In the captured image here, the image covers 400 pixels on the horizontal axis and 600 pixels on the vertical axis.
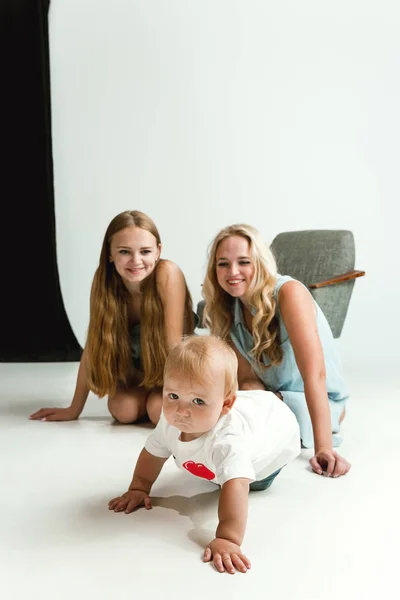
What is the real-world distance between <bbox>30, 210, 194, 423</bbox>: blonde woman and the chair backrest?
97 cm

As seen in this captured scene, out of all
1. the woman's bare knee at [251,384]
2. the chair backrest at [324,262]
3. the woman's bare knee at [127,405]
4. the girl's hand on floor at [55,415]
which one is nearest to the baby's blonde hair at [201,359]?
the woman's bare knee at [251,384]

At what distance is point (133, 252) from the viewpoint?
271 centimetres

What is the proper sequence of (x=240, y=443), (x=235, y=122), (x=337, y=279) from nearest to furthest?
(x=240, y=443) < (x=337, y=279) < (x=235, y=122)

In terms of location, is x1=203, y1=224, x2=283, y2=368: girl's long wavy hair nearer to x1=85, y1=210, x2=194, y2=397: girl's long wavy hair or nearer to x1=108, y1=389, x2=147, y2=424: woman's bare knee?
x1=85, y1=210, x2=194, y2=397: girl's long wavy hair

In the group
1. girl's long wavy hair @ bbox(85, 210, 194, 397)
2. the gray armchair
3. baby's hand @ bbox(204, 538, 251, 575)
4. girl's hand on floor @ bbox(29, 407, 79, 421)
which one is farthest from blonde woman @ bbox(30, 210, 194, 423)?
baby's hand @ bbox(204, 538, 251, 575)

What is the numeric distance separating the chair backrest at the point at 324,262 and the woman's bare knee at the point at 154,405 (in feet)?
3.34

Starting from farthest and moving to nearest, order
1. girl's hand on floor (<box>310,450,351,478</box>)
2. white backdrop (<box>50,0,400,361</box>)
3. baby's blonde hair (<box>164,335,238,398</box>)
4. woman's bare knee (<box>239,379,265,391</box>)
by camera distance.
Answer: white backdrop (<box>50,0,400,361</box>) < woman's bare knee (<box>239,379,265,391</box>) < girl's hand on floor (<box>310,450,351,478</box>) < baby's blonde hair (<box>164,335,238,398</box>)

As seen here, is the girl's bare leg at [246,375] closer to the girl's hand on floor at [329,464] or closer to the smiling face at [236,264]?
the smiling face at [236,264]

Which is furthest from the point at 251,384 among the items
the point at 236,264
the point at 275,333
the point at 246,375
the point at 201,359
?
the point at 201,359

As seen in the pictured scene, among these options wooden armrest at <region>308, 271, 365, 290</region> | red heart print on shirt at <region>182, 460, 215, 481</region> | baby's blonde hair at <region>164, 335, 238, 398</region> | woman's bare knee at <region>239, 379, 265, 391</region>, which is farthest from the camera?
wooden armrest at <region>308, 271, 365, 290</region>

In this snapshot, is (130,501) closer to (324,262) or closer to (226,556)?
(226,556)

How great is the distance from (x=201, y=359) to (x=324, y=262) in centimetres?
229

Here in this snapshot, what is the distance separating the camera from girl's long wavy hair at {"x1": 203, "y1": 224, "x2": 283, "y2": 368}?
250 cm

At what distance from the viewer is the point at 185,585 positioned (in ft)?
5.06
